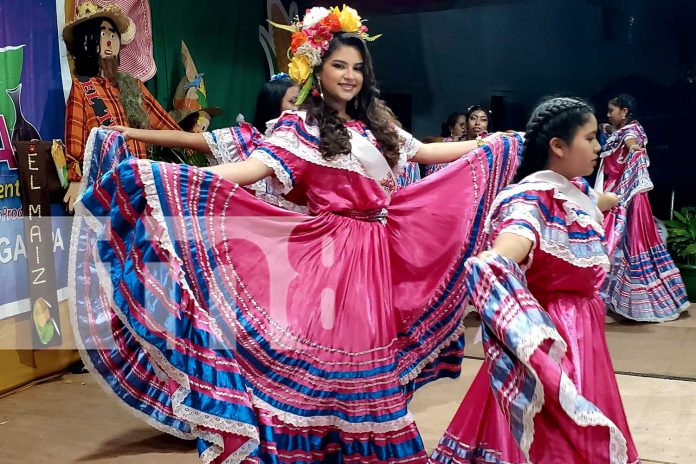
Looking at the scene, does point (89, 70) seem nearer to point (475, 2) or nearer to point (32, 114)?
point (32, 114)

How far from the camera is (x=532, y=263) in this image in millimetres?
1896

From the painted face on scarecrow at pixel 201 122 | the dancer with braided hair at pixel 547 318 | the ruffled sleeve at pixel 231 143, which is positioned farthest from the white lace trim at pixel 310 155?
the painted face on scarecrow at pixel 201 122

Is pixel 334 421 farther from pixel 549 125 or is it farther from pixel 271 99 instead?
pixel 271 99

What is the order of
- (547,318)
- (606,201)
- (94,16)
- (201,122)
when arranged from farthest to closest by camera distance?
1. (201,122)
2. (94,16)
3. (606,201)
4. (547,318)

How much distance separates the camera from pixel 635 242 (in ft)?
16.1

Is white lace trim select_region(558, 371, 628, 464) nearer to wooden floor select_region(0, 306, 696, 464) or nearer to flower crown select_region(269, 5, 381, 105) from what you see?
wooden floor select_region(0, 306, 696, 464)

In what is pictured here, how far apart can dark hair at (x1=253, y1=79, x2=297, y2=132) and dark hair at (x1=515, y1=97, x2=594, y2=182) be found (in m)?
1.61

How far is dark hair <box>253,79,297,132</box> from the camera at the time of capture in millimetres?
3422

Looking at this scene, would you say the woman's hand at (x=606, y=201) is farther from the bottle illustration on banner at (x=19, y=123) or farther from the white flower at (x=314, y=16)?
the bottle illustration on banner at (x=19, y=123)

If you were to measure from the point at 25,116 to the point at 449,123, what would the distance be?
307cm

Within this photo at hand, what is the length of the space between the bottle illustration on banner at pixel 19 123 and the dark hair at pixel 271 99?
3.48ft

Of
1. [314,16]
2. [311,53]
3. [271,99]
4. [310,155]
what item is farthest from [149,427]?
[314,16]

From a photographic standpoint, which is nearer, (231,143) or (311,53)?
(311,53)

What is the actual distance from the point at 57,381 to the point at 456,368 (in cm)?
210
